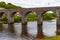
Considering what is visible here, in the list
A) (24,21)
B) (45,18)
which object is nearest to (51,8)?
(24,21)

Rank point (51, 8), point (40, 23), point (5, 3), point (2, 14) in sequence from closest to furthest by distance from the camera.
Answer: point (51, 8) → point (40, 23) → point (2, 14) → point (5, 3)

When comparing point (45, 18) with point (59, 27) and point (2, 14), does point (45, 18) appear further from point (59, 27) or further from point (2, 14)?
point (59, 27)

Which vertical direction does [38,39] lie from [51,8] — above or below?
below

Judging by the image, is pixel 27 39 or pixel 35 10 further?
pixel 35 10

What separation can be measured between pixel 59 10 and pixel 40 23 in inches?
511

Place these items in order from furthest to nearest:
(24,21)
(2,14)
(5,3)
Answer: (5,3), (2,14), (24,21)

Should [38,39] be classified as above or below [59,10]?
below

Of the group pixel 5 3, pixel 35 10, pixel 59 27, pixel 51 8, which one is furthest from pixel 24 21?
pixel 5 3

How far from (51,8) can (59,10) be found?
3.49 m

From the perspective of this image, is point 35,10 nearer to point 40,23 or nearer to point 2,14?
point 40,23

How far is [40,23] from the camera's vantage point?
8519cm

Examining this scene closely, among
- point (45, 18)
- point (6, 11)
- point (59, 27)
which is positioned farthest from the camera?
point (45, 18)

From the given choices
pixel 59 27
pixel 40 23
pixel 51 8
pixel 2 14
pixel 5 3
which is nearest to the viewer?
pixel 59 27

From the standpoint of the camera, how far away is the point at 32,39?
172ft
